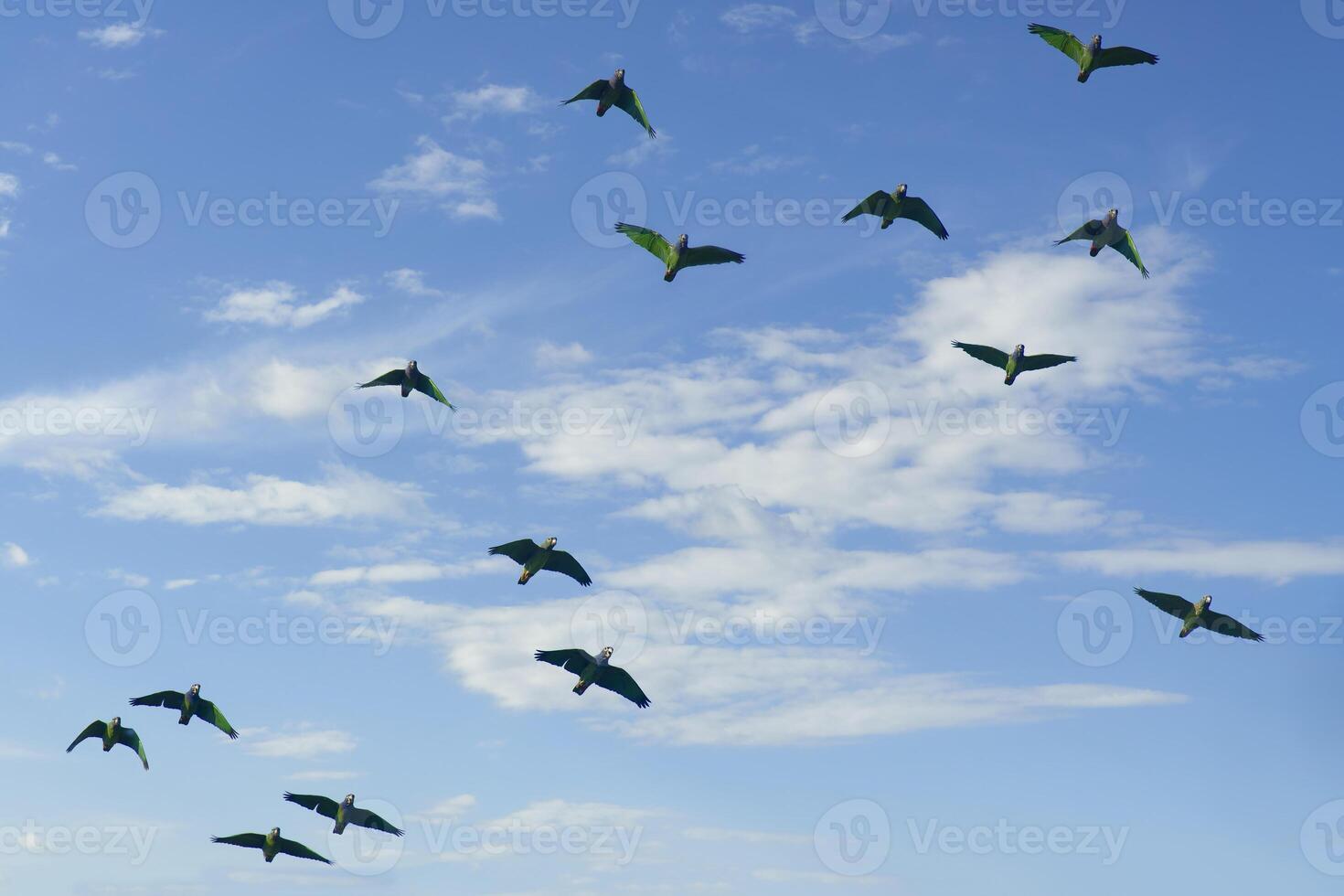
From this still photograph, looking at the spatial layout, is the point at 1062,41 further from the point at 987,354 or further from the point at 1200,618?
the point at 1200,618

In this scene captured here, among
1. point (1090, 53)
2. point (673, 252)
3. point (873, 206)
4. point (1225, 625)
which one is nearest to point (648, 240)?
point (673, 252)

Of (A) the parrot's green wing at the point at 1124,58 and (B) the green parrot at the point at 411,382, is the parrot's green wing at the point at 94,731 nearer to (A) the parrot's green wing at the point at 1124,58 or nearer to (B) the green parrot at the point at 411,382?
(B) the green parrot at the point at 411,382

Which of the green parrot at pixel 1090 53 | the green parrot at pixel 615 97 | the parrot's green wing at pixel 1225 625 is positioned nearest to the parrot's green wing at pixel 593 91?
the green parrot at pixel 615 97

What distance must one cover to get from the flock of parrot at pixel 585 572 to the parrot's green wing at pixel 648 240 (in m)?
0.03

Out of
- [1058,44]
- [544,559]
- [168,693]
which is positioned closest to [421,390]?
[544,559]

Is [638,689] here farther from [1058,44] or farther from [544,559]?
[1058,44]

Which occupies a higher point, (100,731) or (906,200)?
(906,200)

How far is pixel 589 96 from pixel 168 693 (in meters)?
30.4

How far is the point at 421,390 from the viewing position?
53000 mm

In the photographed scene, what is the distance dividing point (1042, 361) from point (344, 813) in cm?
3360

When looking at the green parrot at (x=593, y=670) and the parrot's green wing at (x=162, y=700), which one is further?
the parrot's green wing at (x=162, y=700)

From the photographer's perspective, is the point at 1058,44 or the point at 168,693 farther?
the point at 168,693

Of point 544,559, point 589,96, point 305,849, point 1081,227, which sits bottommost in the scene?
point 305,849

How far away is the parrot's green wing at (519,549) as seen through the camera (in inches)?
1890
